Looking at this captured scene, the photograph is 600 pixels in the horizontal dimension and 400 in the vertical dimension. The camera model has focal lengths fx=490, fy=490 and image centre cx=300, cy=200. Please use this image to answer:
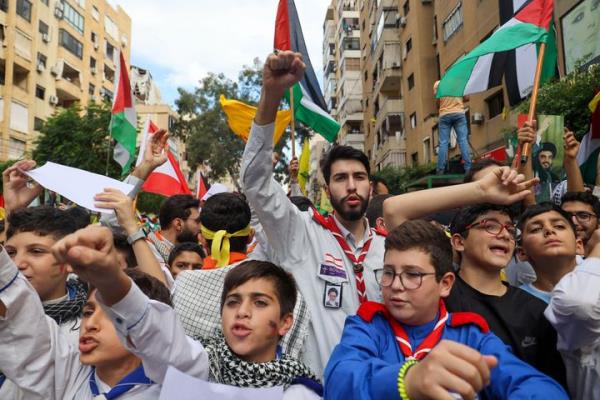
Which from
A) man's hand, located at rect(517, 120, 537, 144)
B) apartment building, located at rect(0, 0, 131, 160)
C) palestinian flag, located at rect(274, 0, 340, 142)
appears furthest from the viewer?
apartment building, located at rect(0, 0, 131, 160)

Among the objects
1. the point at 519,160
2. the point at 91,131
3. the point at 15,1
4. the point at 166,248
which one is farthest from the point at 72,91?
the point at 519,160

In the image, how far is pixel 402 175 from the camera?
71.4 ft

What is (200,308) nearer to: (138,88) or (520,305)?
(520,305)

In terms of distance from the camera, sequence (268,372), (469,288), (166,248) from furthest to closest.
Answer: (166,248)
(469,288)
(268,372)

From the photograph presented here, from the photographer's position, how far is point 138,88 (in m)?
52.2

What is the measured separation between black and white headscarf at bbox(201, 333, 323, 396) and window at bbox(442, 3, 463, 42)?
21825mm

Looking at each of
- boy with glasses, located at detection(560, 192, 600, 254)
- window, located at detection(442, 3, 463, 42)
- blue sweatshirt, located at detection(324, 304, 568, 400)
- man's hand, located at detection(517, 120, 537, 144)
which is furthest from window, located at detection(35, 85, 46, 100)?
blue sweatshirt, located at detection(324, 304, 568, 400)

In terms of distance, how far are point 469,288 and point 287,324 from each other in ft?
3.04

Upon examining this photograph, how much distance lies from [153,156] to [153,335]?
7.04 feet

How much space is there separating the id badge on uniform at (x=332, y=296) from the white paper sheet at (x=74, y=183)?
115 centimetres

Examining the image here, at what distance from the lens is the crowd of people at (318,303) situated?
5.21ft

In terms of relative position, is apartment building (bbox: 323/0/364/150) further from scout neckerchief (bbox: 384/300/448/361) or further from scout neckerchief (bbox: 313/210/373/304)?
scout neckerchief (bbox: 384/300/448/361)

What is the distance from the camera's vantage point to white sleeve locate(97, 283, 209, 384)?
159cm

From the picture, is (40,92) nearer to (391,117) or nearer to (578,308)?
(391,117)
